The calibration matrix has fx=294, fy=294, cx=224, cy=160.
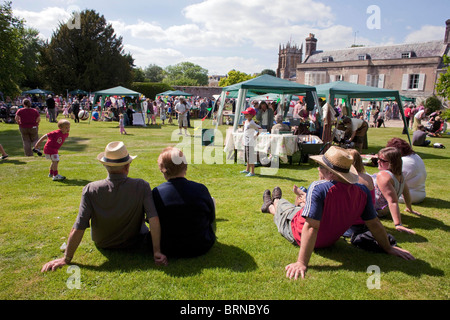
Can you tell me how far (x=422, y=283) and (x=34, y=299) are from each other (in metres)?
3.59

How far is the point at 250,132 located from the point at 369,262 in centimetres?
457

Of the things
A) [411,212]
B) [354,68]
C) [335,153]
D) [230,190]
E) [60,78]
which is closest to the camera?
[335,153]

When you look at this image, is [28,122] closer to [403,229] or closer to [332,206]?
[332,206]

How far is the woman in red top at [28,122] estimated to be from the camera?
8500 millimetres

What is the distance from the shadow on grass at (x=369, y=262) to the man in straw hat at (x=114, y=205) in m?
1.79

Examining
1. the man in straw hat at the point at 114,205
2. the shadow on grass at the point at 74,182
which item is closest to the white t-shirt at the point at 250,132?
the shadow on grass at the point at 74,182

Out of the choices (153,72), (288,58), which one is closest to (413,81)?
(288,58)

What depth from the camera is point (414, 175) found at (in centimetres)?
494

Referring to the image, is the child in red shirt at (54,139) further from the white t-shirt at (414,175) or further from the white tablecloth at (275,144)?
the white t-shirt at (414,175)

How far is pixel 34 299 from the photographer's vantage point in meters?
2.55

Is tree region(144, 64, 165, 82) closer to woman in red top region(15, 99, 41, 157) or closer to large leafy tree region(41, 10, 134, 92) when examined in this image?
large leafy tree region(41, 10, 134, 92)

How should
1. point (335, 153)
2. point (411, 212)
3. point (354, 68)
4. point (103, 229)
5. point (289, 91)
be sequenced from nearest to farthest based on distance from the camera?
point (335, 153) < point (103, 229) < point (411, 212) < point (289, 91) < point (354, 68)
